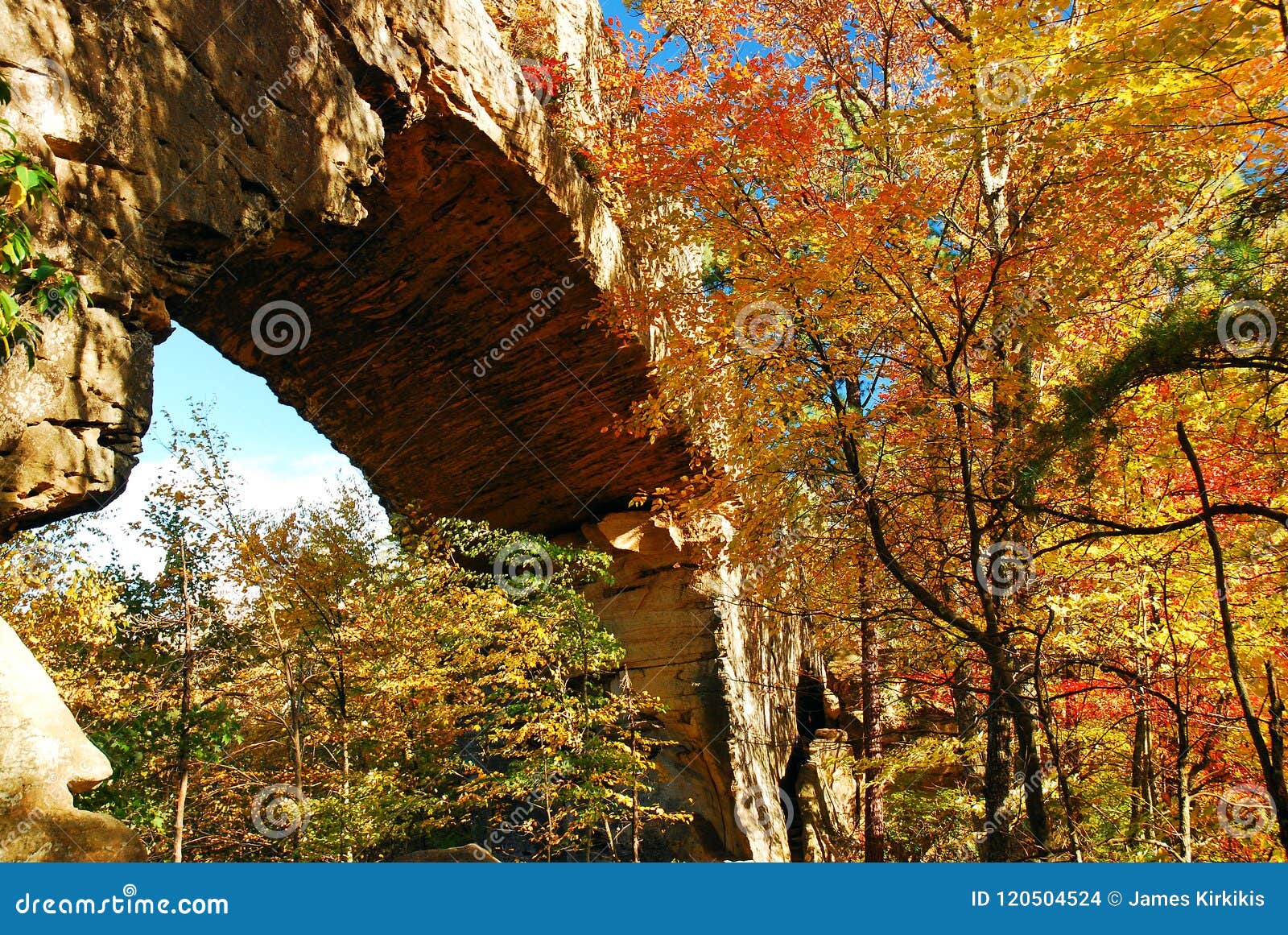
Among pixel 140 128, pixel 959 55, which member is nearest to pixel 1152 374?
pixel 959 55

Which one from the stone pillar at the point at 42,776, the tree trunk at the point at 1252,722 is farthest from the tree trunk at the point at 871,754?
the stone pillar at the point at 42,776

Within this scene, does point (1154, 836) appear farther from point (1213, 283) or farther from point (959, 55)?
point (959, 55)

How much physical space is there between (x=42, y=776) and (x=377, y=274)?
5072 millimetres

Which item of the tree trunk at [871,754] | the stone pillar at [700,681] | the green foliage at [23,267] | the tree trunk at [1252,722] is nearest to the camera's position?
the green foliage at [23,267]

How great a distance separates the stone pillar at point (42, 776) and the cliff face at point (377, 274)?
1.11 meters

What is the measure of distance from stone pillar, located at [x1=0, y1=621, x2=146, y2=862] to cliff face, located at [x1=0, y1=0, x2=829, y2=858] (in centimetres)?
111

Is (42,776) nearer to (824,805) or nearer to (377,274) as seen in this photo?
(377,274)

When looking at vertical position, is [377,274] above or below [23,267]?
above

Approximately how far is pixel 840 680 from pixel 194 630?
11468mm

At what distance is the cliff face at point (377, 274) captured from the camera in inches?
170

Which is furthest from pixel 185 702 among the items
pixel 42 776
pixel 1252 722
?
pixel 1252 722

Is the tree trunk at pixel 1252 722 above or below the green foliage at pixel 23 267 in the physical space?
below

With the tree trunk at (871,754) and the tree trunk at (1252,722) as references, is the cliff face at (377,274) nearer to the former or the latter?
the tree trunk at (871,754)

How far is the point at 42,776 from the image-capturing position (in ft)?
14.8
